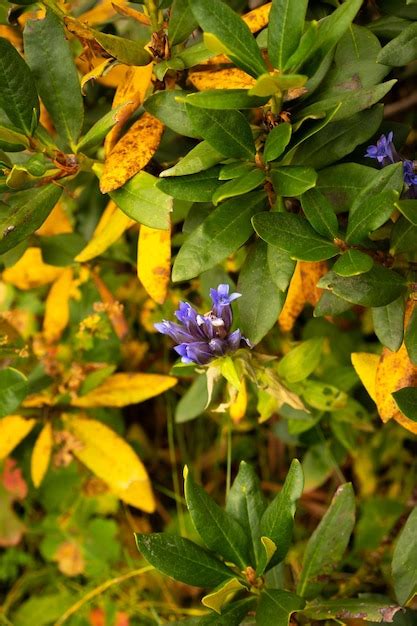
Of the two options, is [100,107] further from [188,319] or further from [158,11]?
[188,319]

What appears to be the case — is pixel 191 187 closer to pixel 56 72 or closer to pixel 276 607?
pixel 56 72

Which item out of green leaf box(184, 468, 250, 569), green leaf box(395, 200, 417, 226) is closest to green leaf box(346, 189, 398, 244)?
green leaf box(395, 200, 417, 226)

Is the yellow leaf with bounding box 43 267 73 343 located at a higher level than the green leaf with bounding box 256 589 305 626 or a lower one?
higher

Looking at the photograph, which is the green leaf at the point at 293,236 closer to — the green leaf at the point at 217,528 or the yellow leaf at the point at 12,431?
the green leaf at the point at 217,528

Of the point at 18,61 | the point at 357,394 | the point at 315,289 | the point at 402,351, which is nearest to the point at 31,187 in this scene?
the point at 18,61

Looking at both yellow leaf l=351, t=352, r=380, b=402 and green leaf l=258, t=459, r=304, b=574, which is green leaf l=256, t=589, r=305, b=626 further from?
yellow leaf l=351, t=352, r=380, b=402

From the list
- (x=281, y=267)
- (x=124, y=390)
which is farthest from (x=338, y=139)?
(x=124, y=390)
